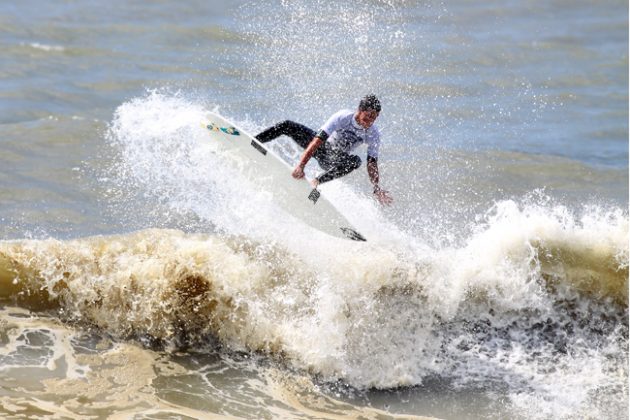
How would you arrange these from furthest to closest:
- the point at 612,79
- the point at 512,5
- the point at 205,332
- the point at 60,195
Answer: the point at 512,5
the point at 612,79
the point at 60,195
the point at 205,332

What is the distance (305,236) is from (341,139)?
46.8 inches

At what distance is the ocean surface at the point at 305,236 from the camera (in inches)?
328

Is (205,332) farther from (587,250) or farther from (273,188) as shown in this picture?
(587,250)

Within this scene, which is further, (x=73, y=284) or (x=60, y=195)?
(x=60, y=195)

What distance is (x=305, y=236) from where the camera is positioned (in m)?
10.4

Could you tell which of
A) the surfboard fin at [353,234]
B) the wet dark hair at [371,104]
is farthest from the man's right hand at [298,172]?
the wet dark hair at [371,104]

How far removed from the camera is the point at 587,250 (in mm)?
10422

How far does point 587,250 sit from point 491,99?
813 centimetres

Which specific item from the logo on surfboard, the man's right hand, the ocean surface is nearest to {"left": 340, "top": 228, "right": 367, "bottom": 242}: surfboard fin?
the ocean surface

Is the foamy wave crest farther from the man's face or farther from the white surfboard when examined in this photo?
the man's face

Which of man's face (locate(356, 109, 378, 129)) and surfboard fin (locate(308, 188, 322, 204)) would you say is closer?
man's face (locate(356, 109, 378, 129))

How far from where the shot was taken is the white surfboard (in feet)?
33.8

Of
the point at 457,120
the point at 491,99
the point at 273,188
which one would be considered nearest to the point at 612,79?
the point at 491,99

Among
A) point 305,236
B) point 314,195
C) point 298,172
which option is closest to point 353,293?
point 305,236
